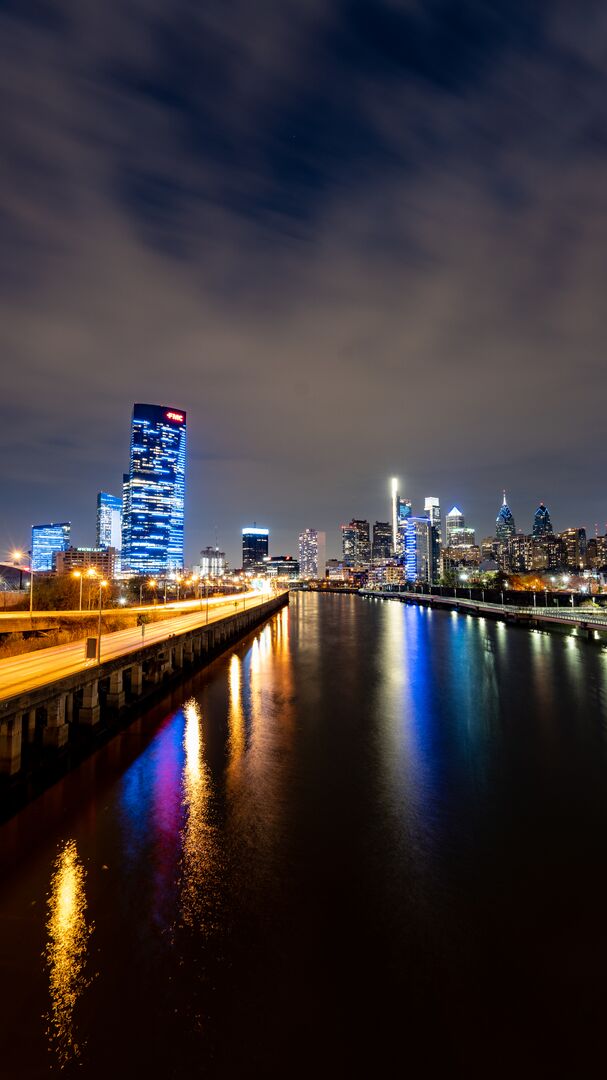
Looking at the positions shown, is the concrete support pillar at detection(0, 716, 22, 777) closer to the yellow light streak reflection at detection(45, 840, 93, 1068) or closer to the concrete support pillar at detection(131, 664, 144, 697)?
the yellow light streak reflection at detection(45, 840, 93, 1068)

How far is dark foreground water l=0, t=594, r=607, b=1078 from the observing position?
1004 cm

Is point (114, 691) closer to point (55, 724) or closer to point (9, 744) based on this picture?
point (55, 724)

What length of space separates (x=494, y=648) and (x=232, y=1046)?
6634 cm

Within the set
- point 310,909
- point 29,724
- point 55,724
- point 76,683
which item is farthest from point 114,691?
point 310,909

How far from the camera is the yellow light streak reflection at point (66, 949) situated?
998cm

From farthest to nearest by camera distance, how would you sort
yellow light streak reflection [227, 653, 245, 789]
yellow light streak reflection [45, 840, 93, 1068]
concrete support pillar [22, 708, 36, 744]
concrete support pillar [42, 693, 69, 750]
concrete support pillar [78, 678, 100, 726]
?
concrete support pillar [78, 678, 100, 726] → yellow light streak reflection [227, 653, 245, 789] → concrete support pillar [42, 693, 69, 750] → concrete support pillar [22, 708, 36, 744] → yellow light streak reflection [45, 840, 93, 1068]

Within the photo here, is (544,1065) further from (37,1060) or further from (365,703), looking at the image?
(365,703)

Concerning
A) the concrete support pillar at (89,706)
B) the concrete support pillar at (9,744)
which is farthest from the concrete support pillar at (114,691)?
the concrete support pillar at (9,744)

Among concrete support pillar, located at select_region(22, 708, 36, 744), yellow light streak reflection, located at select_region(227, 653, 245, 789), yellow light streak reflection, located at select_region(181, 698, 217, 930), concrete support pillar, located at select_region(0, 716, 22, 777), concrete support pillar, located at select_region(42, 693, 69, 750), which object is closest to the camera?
yellow light streak reflection, located at select_region(181, 698, 217, 930)

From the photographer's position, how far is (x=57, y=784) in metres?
21.1

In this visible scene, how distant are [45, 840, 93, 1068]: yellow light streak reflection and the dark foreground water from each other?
50mm

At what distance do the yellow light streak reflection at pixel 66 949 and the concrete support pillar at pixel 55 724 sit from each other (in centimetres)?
741

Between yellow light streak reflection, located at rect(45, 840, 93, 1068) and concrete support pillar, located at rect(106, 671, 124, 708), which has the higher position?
concrete support pillar, located at rect(106, 671, 124, 708)

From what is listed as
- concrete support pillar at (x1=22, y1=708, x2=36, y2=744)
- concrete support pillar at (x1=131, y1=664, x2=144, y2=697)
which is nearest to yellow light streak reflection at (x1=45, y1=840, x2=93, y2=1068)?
concrete support pillar at (x1=22, y1=708, x2=36, y2=744)
